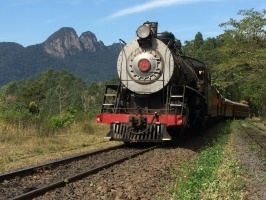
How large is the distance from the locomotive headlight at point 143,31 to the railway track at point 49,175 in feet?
11.8

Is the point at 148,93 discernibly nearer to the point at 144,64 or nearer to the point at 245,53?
the point at 144,64

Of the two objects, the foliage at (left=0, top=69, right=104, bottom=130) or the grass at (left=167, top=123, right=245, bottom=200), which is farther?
the foliage at (left=0, top=69, right=104, bottom=130)

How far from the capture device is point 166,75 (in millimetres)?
12438

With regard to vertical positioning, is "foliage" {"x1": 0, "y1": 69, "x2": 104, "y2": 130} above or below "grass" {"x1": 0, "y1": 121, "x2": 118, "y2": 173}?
above

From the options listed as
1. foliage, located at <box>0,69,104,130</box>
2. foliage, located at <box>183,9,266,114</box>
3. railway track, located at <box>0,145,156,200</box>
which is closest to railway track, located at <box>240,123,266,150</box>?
foliage, located at <box>183,9,266,114</box>

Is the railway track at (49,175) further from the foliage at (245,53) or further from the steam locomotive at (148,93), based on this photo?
the foliage at (245,53)

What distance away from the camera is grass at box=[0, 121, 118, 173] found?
1045cm

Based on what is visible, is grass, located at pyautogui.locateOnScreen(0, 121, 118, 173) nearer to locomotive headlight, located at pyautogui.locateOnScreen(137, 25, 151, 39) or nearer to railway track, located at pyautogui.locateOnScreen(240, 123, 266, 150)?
locomotive headlight, located at pyautogui.locateOnScreen(137, 25, 151, 39)

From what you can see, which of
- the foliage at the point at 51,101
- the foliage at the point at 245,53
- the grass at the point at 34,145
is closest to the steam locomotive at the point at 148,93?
the grass at the point at 34,145

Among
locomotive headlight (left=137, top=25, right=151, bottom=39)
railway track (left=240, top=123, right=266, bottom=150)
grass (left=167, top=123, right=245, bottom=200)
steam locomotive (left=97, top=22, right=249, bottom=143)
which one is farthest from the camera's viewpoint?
railway track (left=240, top=123, right=266, bottom=150)

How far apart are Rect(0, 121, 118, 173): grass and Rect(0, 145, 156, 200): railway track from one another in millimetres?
1014

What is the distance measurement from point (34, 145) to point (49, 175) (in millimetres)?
4995

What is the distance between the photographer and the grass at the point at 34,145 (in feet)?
34.3

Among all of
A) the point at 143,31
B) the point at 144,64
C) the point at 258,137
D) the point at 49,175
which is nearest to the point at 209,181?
the point at 49,175
